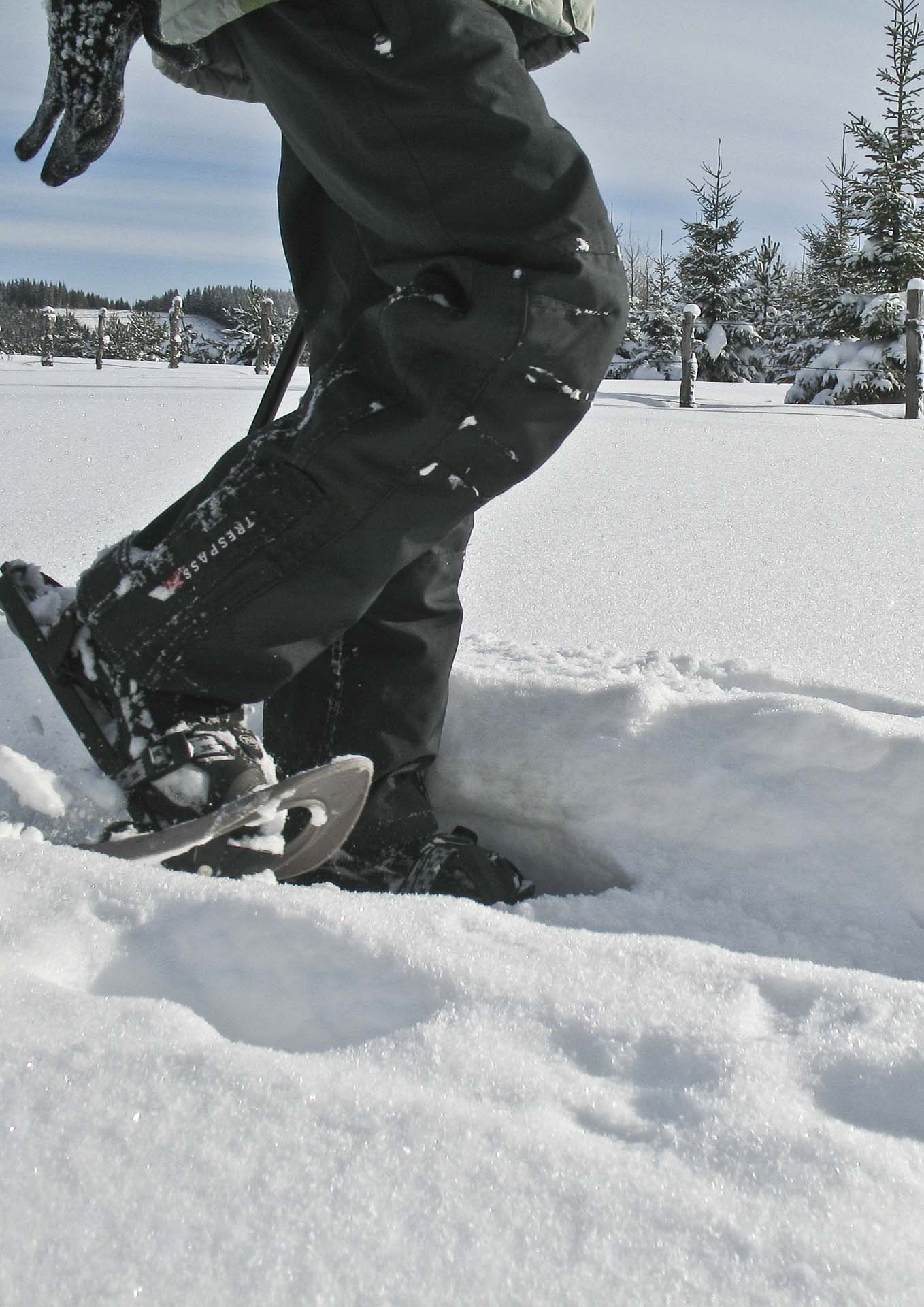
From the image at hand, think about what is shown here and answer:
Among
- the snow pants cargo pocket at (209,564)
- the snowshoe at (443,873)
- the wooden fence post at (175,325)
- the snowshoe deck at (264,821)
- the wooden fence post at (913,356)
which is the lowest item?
the snowshoe at (443,873)

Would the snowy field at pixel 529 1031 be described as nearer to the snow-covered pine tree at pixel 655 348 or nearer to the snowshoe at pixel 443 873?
the snowshoe at pixel 443 873

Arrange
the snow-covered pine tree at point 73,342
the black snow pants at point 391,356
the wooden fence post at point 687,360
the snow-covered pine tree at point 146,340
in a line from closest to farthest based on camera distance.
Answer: the black snow pants at point 391,356
the wooden fence post at point 687,360
the snow-covered pine tree at point 146,340
the snow-covered pine tree at point 73,342

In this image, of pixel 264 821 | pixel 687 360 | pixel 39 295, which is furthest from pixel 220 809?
pixel 39 295

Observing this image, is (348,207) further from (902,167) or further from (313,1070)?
(902,167)

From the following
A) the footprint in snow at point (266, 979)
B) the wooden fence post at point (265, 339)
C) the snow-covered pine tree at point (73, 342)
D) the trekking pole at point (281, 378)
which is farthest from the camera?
the snow-covered pine tree at point (73, 342)

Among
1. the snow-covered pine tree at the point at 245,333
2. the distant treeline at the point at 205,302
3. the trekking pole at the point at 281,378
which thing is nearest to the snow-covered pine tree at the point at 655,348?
the snow-covered pine tree at the point at 245,333

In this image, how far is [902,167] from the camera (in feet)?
39.5

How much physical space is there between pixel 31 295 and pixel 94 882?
70.7 meters

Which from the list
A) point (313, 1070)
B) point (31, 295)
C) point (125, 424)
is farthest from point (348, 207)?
point (31, 295)

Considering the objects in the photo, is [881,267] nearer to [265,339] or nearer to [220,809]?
[265,339]

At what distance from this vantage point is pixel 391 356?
791 millimetres

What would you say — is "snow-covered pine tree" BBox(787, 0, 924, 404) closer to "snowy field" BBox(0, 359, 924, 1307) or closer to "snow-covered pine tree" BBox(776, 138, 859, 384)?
"snow-covered pine tree" BBox(776, 138, 859, 384)

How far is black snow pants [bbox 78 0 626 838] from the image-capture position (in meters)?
0.74

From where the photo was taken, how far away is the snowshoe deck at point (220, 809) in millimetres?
780
